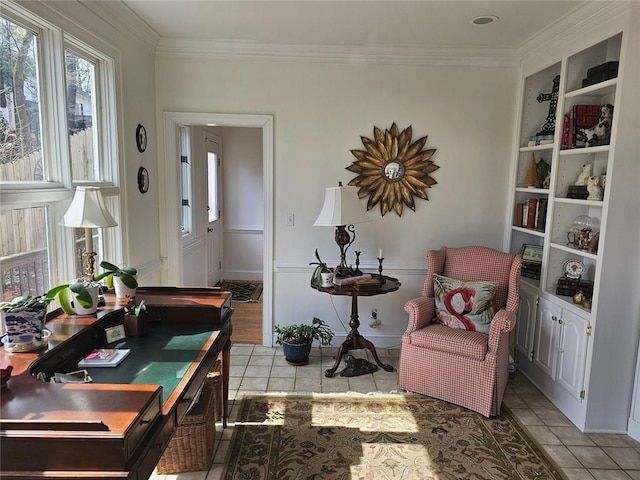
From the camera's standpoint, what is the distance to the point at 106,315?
214cm

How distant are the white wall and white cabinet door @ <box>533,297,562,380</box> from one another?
Answer: 2.93 ft

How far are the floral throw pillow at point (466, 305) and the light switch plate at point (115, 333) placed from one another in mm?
2209

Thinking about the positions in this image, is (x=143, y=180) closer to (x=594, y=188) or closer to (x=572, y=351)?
(x=594, y=188)

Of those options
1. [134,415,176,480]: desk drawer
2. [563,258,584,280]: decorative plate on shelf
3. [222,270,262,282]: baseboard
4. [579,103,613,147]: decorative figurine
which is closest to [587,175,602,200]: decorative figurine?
[579,103,613,147]: decorative figurine

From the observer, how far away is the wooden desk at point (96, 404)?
1180 mm

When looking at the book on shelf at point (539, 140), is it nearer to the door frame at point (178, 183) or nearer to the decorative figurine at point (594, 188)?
the decorative figurine at point (594, 188)

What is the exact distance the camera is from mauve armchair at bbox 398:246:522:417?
2.91m

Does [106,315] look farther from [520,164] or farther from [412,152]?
[520,164]

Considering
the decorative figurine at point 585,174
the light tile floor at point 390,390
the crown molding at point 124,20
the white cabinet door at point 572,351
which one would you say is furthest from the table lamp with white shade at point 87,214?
the decorative figurine at point 585,174

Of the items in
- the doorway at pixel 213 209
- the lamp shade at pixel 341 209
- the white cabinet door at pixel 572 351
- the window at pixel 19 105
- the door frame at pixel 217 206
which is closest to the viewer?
the window at pixel 19 105

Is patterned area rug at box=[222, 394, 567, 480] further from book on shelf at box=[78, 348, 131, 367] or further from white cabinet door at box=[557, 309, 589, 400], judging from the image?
book on shelf at box=[78, 348, 131, 367]

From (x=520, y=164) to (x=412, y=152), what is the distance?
0.94m

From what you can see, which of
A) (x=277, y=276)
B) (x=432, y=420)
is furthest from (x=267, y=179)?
(x=432, y=420)

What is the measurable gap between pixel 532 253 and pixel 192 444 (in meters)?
2.98
